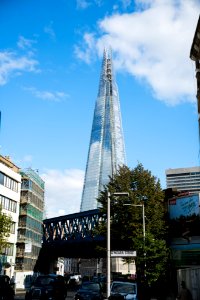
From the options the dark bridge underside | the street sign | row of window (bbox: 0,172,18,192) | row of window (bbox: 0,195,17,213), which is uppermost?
row of window (bbox: 0,172,18,192)

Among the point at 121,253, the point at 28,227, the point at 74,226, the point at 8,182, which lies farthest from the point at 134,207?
the point at 74,226

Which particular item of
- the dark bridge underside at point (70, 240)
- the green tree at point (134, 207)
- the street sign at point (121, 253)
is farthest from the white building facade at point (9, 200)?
the street sign at point (121, 253)

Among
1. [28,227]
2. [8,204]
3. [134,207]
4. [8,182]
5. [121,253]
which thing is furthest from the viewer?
[28,227]

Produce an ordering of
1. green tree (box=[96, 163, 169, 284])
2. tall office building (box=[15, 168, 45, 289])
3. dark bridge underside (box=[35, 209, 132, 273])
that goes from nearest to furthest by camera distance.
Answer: green tree (box=[96, 163, 169, 284]) → tall office building (box=[15, 168, 45, 289]) → dark bridge underside (box=[35, 209, 132, 273])

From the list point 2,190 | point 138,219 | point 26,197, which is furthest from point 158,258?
point 26,197

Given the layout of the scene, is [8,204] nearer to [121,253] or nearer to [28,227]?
[28,227]

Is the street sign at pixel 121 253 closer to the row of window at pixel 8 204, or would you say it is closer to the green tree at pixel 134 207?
the green tree at pixel 134 207

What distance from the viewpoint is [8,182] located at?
2995 inches

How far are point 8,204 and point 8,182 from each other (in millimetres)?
4189

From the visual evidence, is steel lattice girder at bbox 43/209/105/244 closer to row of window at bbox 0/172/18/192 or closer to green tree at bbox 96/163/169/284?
row of window at bbox 0/172/18/192

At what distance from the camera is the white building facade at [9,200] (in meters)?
72.4

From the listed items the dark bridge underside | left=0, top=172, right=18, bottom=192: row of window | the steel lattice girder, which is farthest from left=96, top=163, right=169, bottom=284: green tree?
the steel lattice girder

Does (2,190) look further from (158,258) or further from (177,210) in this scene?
(158,258)

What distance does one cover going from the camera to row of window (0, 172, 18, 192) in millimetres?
72875
